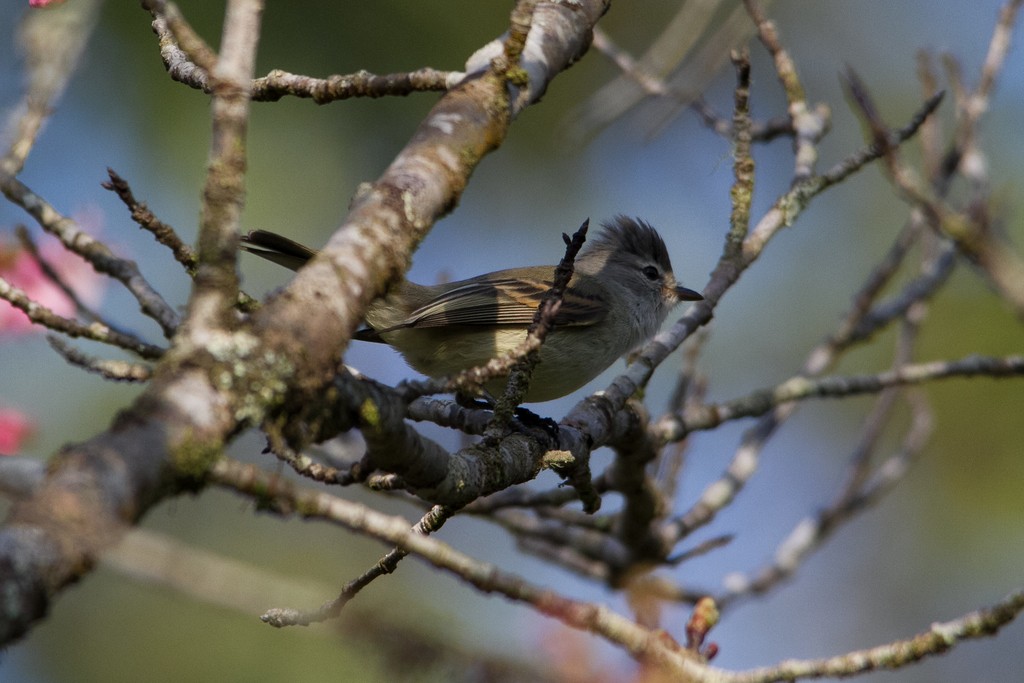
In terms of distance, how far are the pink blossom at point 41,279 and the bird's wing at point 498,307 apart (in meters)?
1.47

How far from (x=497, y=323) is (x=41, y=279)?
2194mm

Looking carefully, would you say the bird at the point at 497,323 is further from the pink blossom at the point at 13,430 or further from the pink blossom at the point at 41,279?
the pink blossom at the point at 13,430

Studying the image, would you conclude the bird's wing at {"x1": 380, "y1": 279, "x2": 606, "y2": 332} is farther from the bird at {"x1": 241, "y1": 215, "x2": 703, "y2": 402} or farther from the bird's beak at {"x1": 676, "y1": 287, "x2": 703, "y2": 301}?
the bird's beak at {"x1": 676, "y1": 287, "x2": 703, "y2": 301}

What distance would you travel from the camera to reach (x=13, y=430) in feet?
13.6

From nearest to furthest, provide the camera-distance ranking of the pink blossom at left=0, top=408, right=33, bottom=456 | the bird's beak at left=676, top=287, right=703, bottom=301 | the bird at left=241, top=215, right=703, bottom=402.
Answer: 1. the pink blossom at left=0, top=408, right=33, bottom=456
2. the bird at left=241, top=215, right=703, bottom=402
3. the bird's beak at left=676, top=287, right=703, bottom=301

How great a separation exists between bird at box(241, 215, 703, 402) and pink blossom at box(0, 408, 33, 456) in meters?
1.25

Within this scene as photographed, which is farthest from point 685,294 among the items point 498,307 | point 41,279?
point 41,279

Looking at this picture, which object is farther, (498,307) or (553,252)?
(553,252)

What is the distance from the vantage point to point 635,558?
16.5 feet

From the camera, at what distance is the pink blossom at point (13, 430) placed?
4129 mm

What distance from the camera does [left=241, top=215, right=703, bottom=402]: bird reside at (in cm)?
495

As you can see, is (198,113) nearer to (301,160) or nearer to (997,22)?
(301,160)

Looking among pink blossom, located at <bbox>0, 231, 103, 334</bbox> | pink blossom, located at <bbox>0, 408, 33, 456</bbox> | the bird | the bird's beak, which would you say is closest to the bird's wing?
the bird

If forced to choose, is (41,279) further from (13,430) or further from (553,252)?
(553,252)
